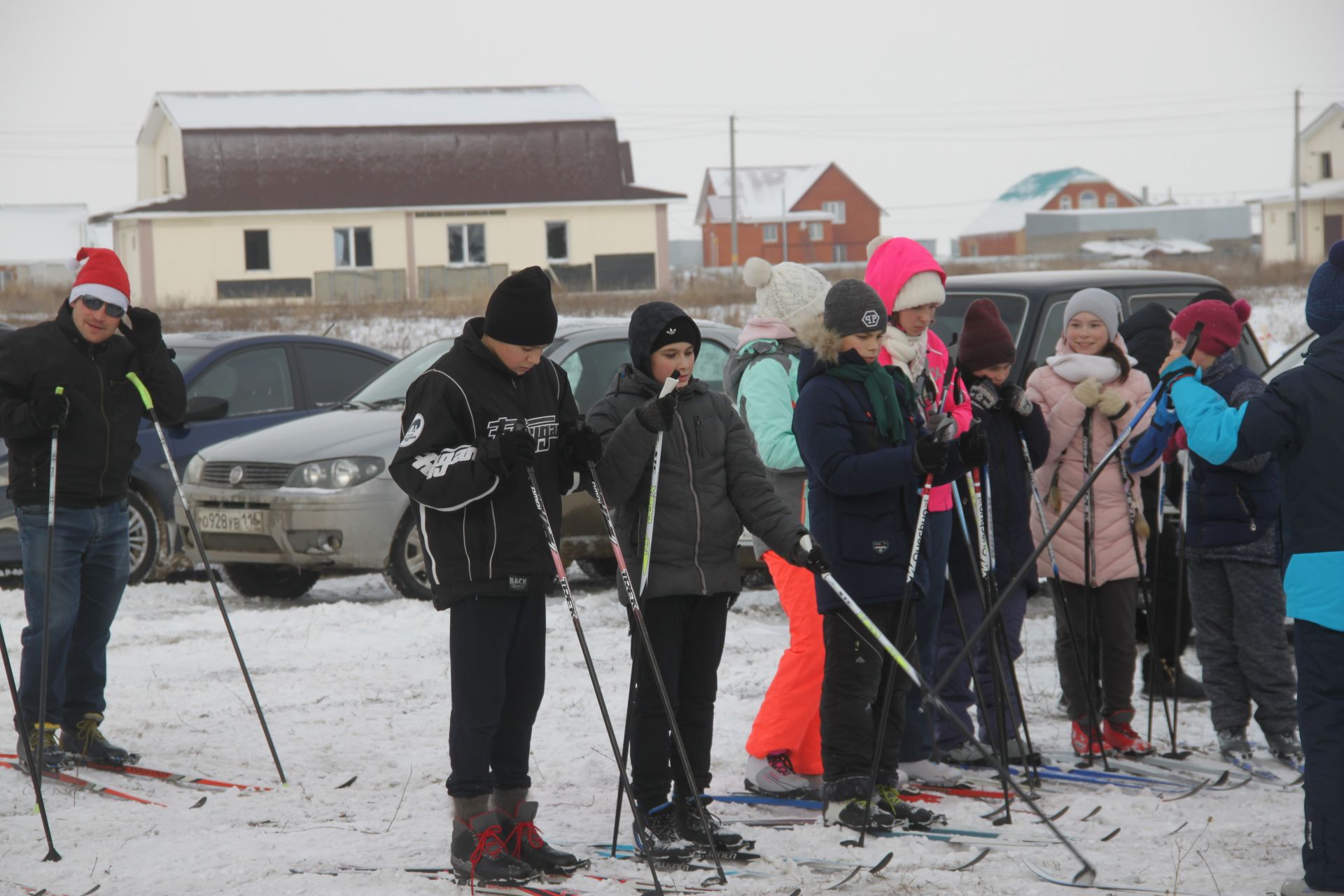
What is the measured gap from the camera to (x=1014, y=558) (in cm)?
591

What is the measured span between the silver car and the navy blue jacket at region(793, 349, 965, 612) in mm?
3826

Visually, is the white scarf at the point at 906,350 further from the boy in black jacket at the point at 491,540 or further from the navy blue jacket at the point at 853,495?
the boy in black jacket at the point at 491,540

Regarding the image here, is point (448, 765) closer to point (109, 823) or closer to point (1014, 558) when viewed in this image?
point (109, 823)

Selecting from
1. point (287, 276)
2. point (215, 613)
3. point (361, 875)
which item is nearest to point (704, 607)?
point (361, 875)

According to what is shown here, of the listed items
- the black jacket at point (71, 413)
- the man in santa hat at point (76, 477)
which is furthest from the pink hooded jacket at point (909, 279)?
the black jacket at point (71, 413)

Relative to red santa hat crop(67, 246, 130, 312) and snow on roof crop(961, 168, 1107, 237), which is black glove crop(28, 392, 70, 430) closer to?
red santa hat crop(67, 246, 130, 312)

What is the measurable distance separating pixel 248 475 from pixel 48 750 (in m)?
3.65

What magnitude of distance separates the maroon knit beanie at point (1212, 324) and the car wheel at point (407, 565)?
193 inches

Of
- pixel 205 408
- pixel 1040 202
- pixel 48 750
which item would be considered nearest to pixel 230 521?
pixel 205 408

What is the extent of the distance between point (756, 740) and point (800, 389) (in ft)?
4.39

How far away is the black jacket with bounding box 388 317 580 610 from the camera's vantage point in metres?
4.24

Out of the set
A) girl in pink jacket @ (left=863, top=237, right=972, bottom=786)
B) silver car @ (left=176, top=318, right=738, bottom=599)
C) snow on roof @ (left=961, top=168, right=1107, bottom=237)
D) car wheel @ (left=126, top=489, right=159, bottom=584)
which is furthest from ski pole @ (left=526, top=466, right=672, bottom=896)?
snow on roof @ (left=961, top=168, right=1107, bottom=237)

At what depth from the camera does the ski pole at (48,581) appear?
207 inches

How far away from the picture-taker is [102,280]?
5594 millimetres
